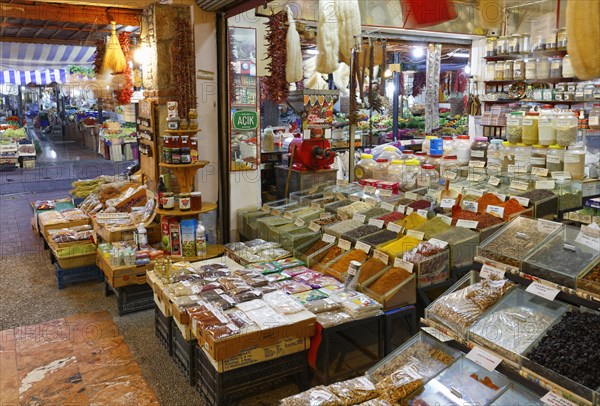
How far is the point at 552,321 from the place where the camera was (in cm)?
246

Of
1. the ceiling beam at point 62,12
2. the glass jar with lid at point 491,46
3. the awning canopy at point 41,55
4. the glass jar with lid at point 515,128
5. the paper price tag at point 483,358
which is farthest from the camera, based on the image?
the awning canopy at point 41,55

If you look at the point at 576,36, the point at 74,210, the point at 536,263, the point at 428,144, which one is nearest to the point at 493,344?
the point at 536,263

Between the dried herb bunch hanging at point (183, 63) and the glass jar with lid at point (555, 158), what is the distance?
3193mm

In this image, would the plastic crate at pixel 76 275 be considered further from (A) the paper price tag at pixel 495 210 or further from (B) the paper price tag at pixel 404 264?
(A) the paper price tag at pixel 495 210

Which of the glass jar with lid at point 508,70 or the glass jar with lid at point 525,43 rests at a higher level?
the glass jar with lid at point 525,43

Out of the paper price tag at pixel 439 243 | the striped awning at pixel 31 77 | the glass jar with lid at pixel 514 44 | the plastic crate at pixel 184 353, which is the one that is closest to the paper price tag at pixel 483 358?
the paper price tag at pixel 439 243

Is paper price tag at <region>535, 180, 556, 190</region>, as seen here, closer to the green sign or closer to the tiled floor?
the green sign

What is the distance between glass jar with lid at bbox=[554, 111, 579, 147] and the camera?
4.01 meters

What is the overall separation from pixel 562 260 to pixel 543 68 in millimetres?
4962

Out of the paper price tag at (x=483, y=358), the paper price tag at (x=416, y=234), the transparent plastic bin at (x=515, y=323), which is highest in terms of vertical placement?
the paper price tag at (x=416, y=234)

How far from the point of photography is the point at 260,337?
2.94 metres

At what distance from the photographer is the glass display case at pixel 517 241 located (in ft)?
9.12

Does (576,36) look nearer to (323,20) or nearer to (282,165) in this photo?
(323,20)

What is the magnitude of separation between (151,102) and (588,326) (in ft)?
14.6
